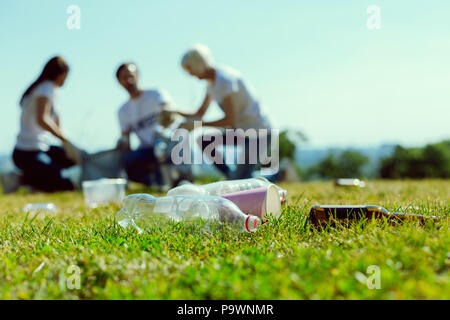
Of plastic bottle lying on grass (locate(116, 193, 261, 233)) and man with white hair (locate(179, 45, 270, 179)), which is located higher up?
man with white hair (locate(179, 45, 270, 179))

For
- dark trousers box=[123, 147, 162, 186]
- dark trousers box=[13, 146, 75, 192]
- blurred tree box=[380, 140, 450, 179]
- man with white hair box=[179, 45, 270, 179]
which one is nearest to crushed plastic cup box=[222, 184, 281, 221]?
man with white hair box=[179, 45, 270, 179]

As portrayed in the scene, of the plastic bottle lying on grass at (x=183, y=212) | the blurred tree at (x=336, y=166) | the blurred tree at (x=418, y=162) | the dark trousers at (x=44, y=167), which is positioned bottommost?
the blurred tree at (x=336, y=166)

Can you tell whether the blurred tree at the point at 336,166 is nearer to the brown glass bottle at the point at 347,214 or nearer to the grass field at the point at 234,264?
the brown glass bottle at the point at 347,214

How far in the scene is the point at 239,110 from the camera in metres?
4.76

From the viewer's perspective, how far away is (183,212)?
80.3 inches

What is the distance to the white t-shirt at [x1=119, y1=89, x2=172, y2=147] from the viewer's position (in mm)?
5367

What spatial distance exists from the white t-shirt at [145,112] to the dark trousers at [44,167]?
1.07 meters

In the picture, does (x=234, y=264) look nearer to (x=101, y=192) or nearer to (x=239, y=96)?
(x=101, y=192)

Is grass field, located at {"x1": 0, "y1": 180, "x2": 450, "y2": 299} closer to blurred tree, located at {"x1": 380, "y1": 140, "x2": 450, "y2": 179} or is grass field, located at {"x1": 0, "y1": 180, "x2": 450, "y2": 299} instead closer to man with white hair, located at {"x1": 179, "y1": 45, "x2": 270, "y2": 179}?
man with white hair, located at {"x1": 179, "y1": 45, "x2": 270, "y2": 179}

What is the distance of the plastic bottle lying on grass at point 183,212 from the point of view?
189 centimetres

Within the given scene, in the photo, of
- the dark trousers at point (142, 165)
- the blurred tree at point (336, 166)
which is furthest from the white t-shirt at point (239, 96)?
the blurred tree at point (336, 166)

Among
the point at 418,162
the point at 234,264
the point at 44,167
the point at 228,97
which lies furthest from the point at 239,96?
the point at 418,162

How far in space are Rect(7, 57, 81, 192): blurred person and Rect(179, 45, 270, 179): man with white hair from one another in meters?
1.76

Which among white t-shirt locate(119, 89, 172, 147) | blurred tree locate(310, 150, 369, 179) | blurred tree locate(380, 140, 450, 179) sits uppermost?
white t-shirt locate(119, 89, 172, 147)
